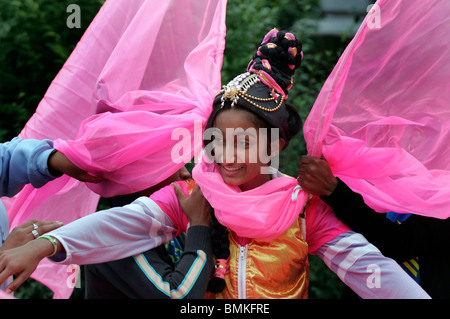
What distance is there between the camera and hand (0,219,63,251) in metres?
2.09

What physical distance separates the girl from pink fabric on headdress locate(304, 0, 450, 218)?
0.61 ft

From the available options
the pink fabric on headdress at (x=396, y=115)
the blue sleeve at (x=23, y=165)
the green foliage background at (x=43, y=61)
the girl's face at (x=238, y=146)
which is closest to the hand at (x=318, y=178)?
the pink fabric on headdress at (x=396, y=115)

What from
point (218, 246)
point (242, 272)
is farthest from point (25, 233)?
point (242, 272)

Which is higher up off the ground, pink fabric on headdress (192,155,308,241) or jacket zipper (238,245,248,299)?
pink fabric on headdress (192,155,308,241)

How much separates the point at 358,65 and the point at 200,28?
32.9 inches

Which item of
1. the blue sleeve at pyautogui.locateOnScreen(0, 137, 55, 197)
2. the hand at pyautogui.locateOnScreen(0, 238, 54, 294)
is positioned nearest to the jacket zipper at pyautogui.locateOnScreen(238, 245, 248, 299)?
the hand at pyautogui.locateOnScreen(0, 238, 54, 294)

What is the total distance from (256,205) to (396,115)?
0.65m

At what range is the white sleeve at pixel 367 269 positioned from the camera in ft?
6.28

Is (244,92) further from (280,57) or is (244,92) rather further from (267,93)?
(280,57)

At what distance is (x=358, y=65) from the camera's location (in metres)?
2.07

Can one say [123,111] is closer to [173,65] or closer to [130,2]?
[173,65]

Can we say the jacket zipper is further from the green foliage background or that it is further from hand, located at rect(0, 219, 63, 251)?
the green foliage background

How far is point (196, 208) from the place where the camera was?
220 cm

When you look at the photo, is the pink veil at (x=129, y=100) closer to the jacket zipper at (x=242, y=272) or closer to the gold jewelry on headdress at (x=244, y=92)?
the gold jewelry on headdress at (x=244, y=92)
